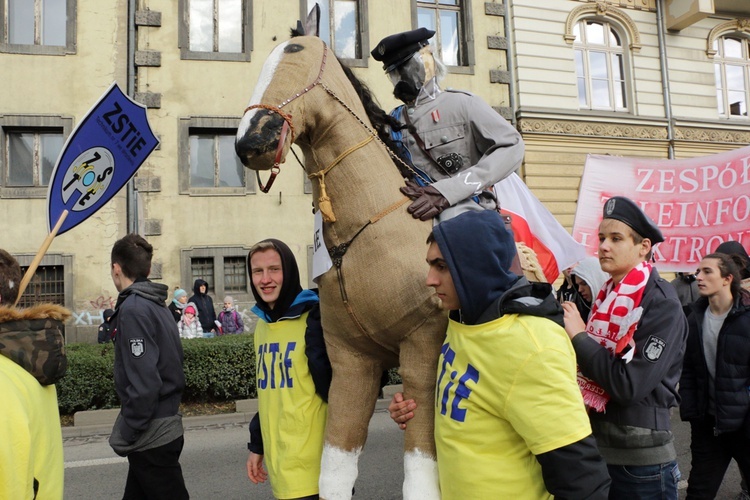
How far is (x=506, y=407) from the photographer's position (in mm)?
1811

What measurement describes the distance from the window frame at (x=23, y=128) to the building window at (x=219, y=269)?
3311 millimetres

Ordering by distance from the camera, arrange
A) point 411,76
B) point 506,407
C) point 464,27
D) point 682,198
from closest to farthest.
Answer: point 506,407 → point 411,76 → point 682,198 → point 464,27

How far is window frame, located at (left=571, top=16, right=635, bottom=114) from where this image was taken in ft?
52.4

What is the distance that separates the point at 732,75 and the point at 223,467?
17.0 metres

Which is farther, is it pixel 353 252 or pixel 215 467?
pixel 215 467

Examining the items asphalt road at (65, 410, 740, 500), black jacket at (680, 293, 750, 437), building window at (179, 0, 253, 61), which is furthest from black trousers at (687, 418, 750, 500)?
building window at (179, 0, 253, 61)

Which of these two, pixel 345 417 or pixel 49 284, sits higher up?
pixel 49 284

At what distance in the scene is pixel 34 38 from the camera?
13672 millimetres

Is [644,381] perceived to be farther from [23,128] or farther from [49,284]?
[23,128]

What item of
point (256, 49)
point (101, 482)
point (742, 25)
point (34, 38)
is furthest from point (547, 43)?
point (101, 482)

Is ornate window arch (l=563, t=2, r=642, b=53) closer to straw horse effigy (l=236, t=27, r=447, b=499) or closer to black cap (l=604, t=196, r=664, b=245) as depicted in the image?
black cap (l=604, t=196, r=664, b=245)

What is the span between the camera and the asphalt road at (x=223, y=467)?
17.2 ft

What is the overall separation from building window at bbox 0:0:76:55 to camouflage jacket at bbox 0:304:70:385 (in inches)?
514

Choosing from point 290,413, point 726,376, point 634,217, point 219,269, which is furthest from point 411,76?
point 219,269
